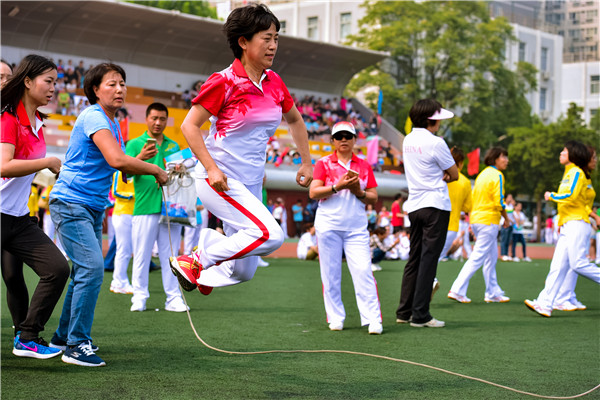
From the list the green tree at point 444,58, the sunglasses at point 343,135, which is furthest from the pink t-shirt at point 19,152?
the green tree at point 444,58

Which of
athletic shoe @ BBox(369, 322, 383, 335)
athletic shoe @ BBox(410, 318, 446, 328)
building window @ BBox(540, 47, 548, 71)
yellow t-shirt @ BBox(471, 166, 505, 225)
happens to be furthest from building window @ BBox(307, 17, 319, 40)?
athletic shoe @ BBox(369, 322, 383, 335)

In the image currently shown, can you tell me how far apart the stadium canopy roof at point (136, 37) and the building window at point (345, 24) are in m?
17.0

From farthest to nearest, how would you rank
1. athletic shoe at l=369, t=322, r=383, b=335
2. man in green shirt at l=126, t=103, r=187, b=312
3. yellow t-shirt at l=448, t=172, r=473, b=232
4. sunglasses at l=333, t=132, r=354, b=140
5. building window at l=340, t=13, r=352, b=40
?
building window at l=340, t=13, r=352, b=40 → yellow t-shirt at l=448, t=172, r=473, b=232 → man in green shirt at l=126, t=103, r=187, b=312 → sunglasses at l=333, t=132, r=354, b=140 → athletic shoe at l=369, t=322, r=383, b=335

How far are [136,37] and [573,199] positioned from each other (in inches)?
1188

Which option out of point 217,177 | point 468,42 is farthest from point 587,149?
point 468,42

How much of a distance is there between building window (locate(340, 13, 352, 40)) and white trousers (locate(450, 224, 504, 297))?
50.4 metres

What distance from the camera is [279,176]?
35.7 meters

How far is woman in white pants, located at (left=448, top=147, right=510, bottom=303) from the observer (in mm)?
10601

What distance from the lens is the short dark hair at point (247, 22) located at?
4980 mm

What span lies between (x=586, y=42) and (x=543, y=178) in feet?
Answer: 164

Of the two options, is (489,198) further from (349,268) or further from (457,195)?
(349,268)

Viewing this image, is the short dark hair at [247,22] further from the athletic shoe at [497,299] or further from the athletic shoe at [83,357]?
the athletic shoe at [497,299]

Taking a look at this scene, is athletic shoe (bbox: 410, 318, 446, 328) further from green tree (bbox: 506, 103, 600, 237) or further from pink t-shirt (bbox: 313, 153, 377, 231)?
green tree (bbox: 506, 103, 600, 237)

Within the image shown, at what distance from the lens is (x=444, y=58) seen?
50.1 meters
